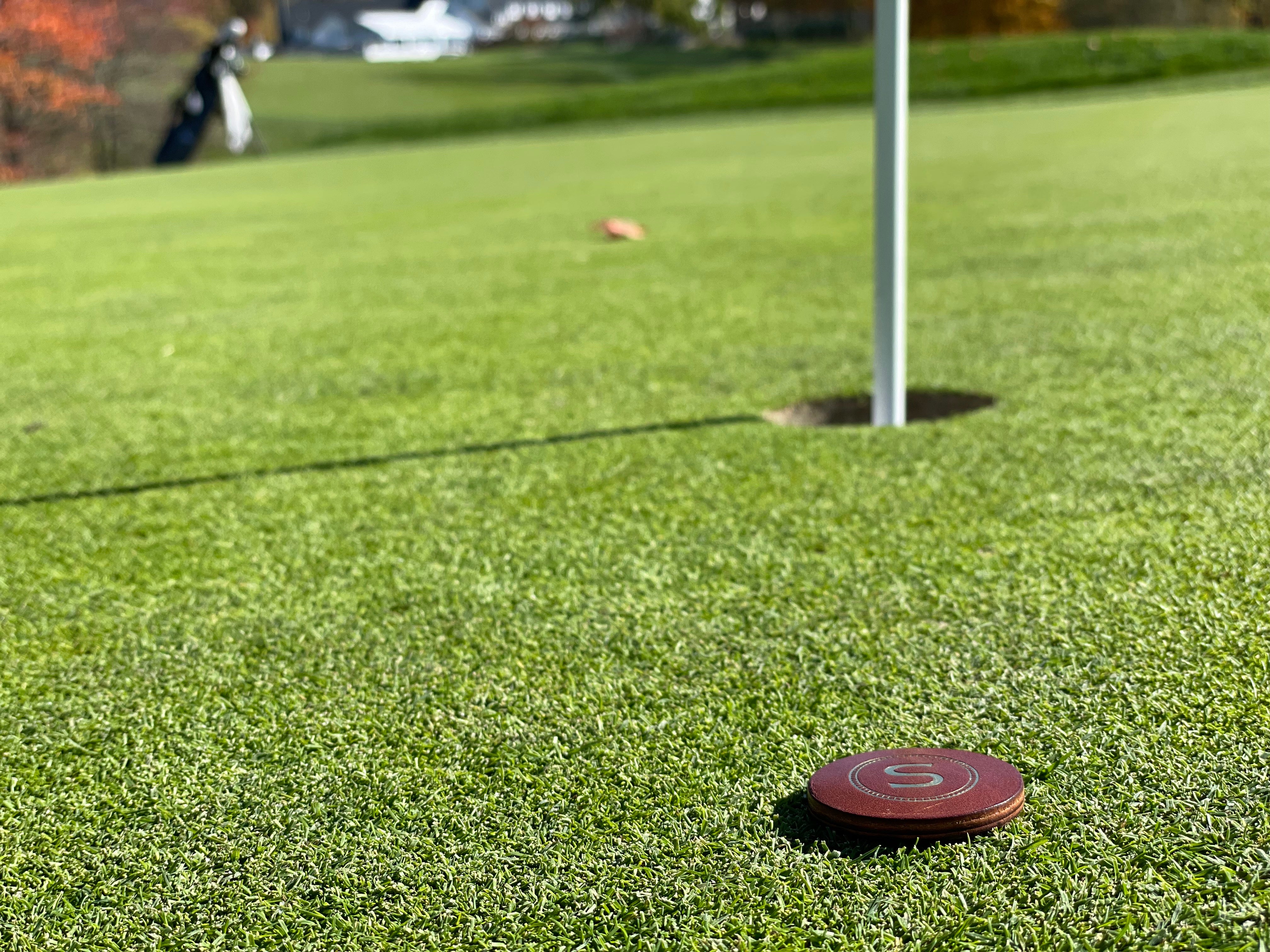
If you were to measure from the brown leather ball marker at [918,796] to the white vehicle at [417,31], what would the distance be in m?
73.9

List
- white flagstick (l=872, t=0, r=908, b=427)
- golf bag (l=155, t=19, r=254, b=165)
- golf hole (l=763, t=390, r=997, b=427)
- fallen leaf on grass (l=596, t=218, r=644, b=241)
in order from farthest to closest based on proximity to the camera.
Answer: golf bag (l=155, t=19, r=254, b=165), fallen leaf on grass (l=596, t=218, r=644, b=241), golf hole (l=763, t=390, r=997, b=427), white flagstick (l=872, t=0, r=908, b=427)

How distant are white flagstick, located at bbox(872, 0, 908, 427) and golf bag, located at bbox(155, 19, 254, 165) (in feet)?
90.5

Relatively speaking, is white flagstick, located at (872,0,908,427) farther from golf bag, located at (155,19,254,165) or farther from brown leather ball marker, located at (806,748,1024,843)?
golf bag, located at (155,19,254,165)

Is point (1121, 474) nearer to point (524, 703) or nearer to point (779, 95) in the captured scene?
point (524, 703)

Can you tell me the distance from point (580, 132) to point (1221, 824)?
77.1 feet

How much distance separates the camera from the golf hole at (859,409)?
3.24 meters

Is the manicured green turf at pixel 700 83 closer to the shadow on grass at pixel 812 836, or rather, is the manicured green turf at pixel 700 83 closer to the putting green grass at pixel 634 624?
the putting green grass at pixel 634 624

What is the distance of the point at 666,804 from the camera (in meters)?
1.42

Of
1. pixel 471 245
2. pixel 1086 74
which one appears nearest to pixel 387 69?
pixel 1086 74

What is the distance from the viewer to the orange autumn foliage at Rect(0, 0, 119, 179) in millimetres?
29891

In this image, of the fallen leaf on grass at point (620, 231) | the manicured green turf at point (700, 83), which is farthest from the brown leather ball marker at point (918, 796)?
the manicured green turf at point (700, 83)

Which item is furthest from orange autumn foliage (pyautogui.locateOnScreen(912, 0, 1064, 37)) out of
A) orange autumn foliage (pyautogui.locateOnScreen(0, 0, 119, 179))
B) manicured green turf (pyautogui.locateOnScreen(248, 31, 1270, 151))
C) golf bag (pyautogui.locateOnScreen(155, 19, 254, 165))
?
orange autumn foliage (pyautogui.locateOnScreen(0, 0, 119, 179))

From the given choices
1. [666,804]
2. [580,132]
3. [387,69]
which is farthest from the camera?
[387,69]

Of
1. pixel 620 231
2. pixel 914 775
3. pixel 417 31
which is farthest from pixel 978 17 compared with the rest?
pixel 417 31
